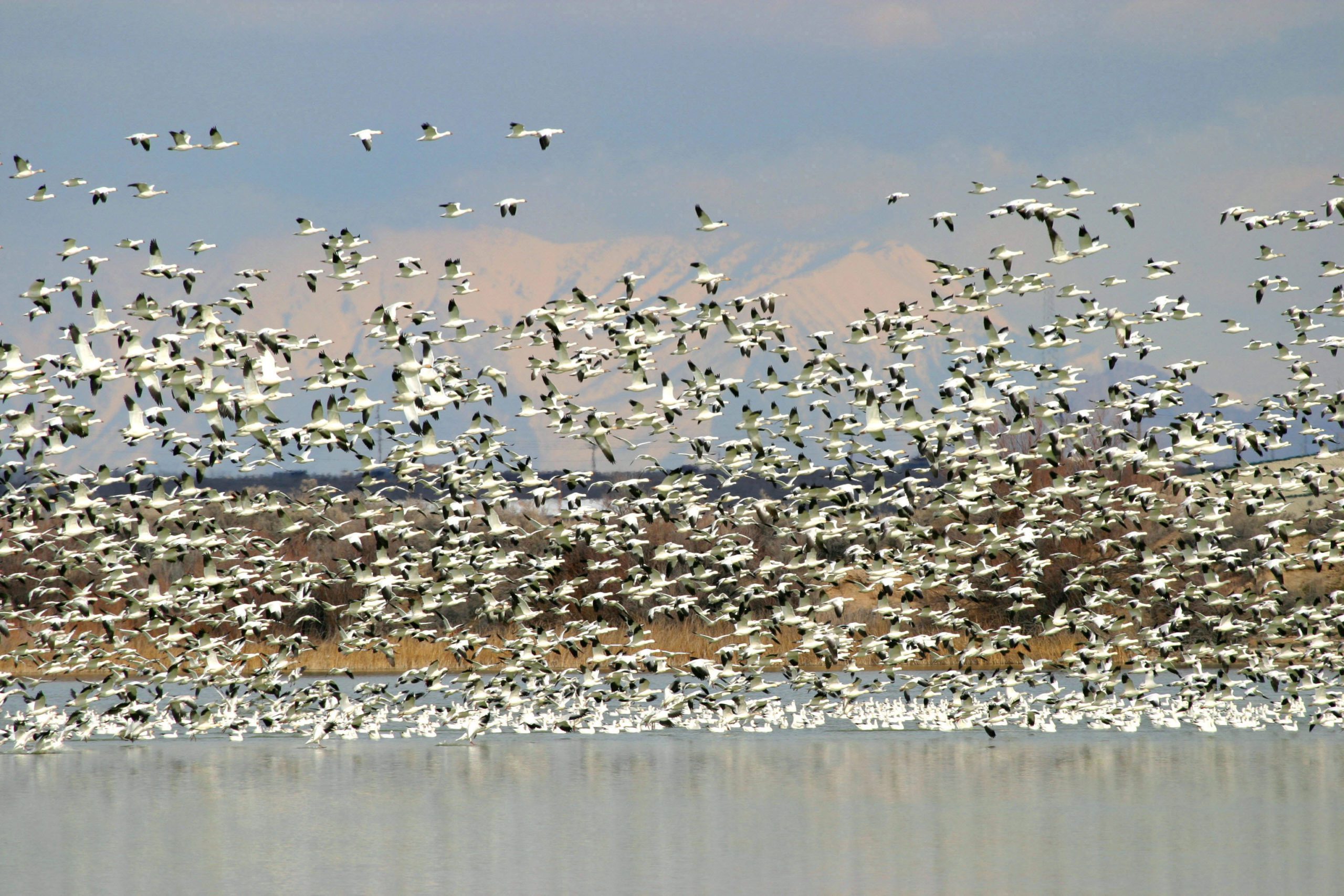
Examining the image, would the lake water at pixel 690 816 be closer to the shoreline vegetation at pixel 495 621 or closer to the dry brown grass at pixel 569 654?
the shoreline vegetation at pixel 495 621

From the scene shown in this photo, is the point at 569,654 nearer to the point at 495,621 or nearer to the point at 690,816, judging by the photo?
the point at 495,621

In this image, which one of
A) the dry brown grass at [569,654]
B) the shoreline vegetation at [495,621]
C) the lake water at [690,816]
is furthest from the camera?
the dry brown grass at [569,654]

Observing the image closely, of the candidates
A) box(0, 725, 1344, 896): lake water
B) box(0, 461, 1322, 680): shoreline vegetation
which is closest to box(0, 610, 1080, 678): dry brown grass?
box(0, 461, 1322, 680): shoreline vegetation

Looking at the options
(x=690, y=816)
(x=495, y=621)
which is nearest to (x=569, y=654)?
(x=495, y=621)

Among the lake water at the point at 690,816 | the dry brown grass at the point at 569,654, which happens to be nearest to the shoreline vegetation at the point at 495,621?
the dry brown grass at the point at 569,654

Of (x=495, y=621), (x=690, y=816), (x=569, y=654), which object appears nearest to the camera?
(x=690, y=816)

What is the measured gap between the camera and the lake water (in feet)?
68.3

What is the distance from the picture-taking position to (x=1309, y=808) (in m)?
25.0

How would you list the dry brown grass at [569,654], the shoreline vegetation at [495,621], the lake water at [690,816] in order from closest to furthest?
1. the lake water at [690,816]
2. the shoreline vegetation at [495,621]
3. the dry brown grass at [569,654]

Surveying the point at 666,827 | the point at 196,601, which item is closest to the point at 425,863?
the point at 666,827

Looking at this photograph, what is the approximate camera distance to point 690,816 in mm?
25406

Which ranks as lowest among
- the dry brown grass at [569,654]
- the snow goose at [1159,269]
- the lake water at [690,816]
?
the lake water at [690,816]

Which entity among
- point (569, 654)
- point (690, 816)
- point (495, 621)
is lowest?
point (690, 816)

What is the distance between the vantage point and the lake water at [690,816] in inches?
819
